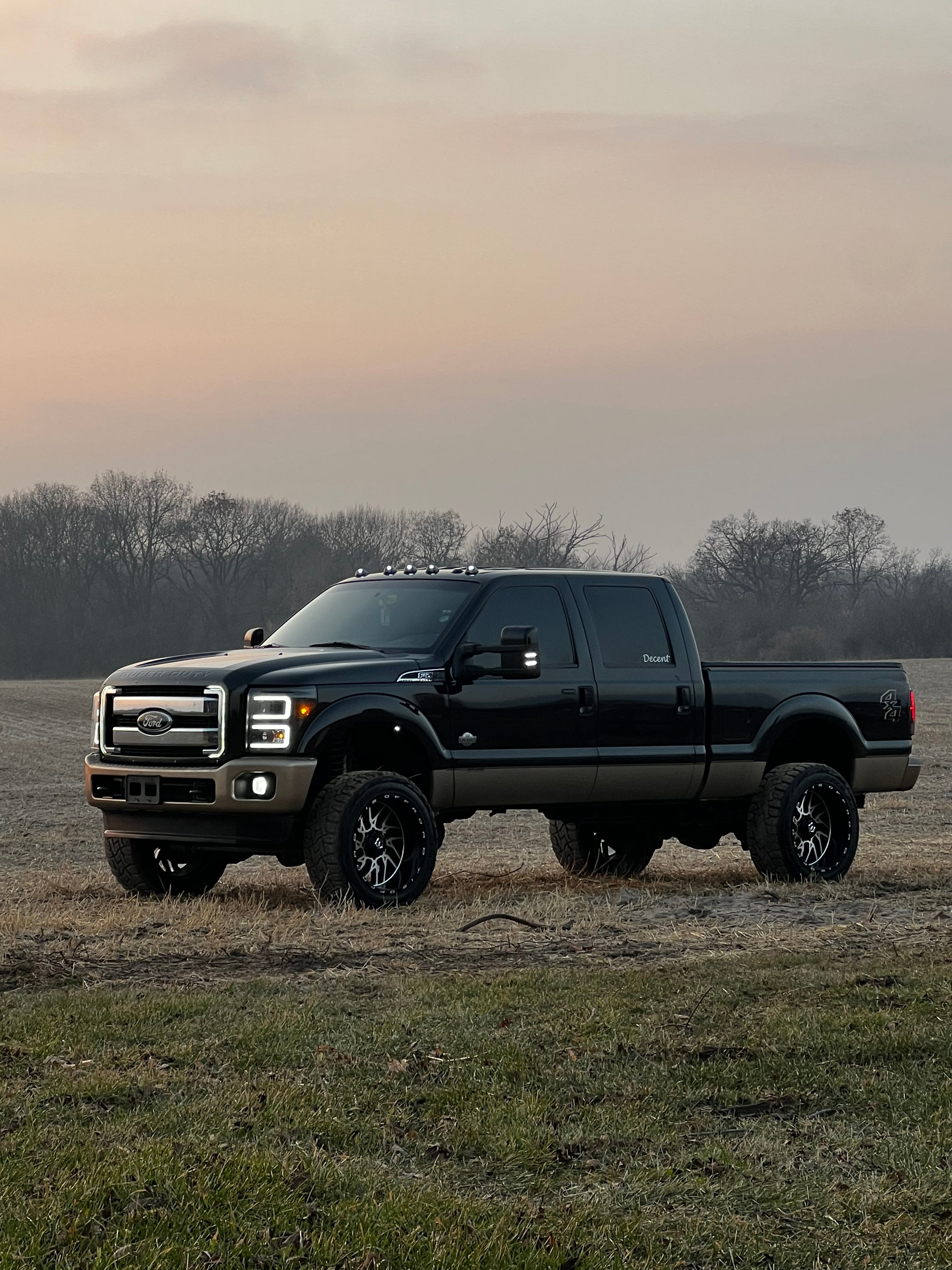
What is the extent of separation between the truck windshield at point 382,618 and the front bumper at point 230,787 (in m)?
1.35

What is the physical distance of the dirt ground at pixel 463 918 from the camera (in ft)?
28.3

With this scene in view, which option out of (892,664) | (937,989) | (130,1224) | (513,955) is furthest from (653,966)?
(892,664)

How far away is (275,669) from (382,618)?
1.39 meters

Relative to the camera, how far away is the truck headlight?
409 inches

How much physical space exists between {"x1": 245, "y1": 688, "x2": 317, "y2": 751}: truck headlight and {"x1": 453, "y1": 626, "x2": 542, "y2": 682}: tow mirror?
4.07 feet

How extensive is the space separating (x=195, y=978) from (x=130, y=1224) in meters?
3.79

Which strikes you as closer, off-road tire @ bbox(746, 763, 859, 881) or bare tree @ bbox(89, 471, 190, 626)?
off-road tire @ bbox(746, 763, 859, 881)

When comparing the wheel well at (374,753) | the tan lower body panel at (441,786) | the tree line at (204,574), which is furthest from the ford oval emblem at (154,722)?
the tree line at (204,574)

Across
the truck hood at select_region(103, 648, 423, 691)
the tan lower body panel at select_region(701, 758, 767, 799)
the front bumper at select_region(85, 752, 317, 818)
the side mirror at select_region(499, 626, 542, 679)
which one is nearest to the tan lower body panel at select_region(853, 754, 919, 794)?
the tan lower body panel at select_region(701, 758, 767, 799)

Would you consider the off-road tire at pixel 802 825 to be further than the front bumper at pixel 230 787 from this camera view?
Yes

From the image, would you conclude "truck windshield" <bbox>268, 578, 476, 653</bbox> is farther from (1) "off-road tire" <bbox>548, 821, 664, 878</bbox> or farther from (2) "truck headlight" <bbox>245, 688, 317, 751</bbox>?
(1) "off-road tire" <bbox>548, 821, 664, 878</bbox>

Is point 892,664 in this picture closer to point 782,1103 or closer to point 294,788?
point 294,788

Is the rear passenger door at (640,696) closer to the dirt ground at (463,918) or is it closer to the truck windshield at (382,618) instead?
the dirt ground at (463,918)

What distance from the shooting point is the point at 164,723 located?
34.8 ft
